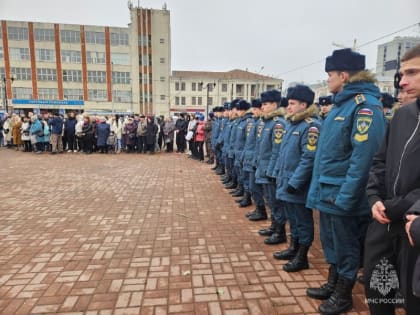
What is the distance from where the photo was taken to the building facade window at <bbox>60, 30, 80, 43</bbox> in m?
52.0

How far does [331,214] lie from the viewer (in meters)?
2.54

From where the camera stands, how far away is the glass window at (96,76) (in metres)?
53.6

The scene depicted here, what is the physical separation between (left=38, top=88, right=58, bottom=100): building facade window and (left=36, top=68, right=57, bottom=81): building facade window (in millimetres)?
1865

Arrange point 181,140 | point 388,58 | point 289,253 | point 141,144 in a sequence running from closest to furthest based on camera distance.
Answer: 1. point 289,253
2. point 141,144
3. point 181,140
4. point 388,58

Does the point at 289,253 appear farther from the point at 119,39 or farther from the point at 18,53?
the point at 18,53

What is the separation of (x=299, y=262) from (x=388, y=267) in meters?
1.53

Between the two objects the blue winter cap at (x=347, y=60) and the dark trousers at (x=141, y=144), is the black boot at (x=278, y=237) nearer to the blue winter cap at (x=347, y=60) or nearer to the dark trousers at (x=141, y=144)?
the blue winter cap at (x=347, y=60)

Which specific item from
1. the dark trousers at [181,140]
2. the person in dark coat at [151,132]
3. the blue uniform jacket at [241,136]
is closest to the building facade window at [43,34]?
the person in dark coat at [151,132]

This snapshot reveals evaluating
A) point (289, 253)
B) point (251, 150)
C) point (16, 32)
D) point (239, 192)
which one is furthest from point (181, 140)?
point (16, 32)

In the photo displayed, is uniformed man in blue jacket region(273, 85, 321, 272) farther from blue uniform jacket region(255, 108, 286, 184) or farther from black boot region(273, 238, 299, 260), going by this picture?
blue uniform jacket region(255, 108, 286, 184)

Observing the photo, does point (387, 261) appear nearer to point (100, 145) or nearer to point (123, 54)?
point (100, 145)

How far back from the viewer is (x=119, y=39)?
54.0 m

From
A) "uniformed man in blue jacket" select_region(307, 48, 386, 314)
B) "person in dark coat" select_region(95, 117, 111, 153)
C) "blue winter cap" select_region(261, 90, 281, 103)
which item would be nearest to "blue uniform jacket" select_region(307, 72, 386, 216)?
"uniformed man in blue jacket" select_region(307, 48, 386, 314)

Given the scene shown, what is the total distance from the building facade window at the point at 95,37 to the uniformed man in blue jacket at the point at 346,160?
189 ft
